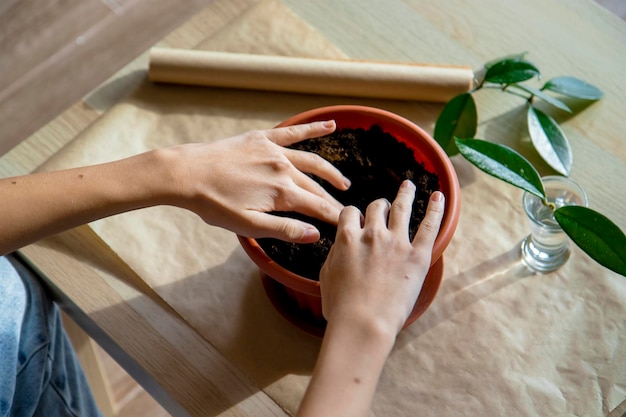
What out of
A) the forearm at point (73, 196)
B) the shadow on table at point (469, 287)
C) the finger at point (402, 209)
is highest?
the finger at point (402, 209)

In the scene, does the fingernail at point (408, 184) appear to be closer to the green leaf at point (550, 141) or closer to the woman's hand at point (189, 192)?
the woman's hand at point (189, 192)

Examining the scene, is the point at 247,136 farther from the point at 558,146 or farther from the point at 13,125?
the point at 13,125

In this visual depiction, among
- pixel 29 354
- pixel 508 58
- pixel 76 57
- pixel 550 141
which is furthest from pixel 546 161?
pixel 76 57

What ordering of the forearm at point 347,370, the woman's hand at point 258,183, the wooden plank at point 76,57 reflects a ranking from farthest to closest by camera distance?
the wooden plank at point 76,57, the woman's hand at point 258,183, the forearm at point 347,370

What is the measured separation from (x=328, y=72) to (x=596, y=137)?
1.07 ft

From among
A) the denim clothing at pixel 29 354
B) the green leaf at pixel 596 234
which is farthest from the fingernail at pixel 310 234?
the denim clothing at pixel 29 354

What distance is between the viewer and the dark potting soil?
675 mm

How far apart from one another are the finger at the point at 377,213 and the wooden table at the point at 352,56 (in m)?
0.22

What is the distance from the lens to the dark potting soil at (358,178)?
675 millimetres

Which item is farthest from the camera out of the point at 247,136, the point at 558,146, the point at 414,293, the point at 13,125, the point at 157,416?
the point at 13,125

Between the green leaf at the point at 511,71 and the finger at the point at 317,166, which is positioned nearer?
the finger at the point at 317,166

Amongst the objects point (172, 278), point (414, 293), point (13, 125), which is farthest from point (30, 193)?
point (13, 125)

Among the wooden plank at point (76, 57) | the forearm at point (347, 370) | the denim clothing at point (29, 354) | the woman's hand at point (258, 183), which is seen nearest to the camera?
the forearm at point (347, 370)

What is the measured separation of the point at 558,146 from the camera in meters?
0.82
